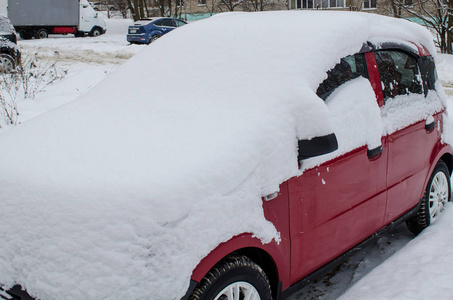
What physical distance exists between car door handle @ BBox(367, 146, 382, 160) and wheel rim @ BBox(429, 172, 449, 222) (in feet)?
3.96

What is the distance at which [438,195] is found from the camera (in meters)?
4.25

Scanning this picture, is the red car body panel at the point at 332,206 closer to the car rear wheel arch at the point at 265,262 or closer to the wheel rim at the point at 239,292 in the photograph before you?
the car rear wheel arch at the point at 265,262

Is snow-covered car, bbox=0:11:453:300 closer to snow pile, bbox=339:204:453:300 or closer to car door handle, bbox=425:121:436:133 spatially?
car door handle, bbox=425:121:436:133

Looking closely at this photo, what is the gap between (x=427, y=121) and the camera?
3.81 m

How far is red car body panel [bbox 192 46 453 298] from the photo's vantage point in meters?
2.54

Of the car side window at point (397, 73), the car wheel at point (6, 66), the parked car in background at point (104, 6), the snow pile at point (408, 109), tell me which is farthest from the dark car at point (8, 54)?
the parked car in background at point (104, 6)

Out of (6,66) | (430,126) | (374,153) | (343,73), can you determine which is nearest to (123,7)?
(6,66)

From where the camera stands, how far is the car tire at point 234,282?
218cm

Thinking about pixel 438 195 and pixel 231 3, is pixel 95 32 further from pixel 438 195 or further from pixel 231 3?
pixel 438 195

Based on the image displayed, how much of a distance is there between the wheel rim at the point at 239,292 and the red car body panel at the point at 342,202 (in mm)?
187

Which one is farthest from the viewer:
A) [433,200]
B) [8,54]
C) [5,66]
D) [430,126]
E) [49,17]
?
[49,17]

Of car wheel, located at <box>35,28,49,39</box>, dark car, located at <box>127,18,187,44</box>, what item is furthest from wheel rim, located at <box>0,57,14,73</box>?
car wheel, located at <box>35,28,49,39</box>

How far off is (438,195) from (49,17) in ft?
102

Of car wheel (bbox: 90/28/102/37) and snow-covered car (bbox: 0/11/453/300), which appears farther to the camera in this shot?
car wheel (bbox: 90/28/102/37)
